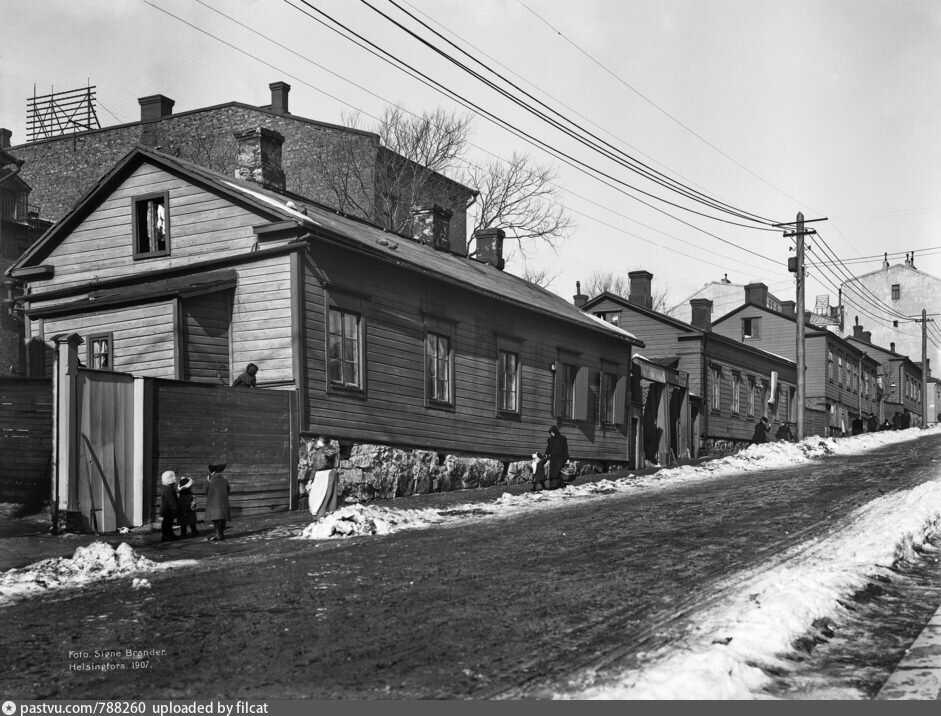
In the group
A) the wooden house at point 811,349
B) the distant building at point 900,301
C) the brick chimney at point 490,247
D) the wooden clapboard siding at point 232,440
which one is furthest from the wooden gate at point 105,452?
the distant building at point 900,301

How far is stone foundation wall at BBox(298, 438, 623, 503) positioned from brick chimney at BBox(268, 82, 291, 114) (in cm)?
2592

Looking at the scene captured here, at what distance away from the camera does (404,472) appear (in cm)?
2197

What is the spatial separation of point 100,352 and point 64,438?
593 centimetres

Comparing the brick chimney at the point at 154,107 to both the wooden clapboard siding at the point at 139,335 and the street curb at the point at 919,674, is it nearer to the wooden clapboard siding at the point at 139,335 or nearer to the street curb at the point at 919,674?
the wooden clapboard siding at the point at 139,335

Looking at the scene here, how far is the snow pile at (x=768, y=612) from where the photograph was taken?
588 cm

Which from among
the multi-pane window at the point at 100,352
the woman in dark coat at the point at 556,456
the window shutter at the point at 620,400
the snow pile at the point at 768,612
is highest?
the multi-pane window at the point at 100,352

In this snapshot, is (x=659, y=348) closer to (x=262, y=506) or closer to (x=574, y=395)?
(x=574, y=395)

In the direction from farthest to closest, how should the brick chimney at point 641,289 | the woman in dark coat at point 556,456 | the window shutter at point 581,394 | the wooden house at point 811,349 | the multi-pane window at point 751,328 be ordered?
the multi-pane window at point 751,328 < the wooden house at point 811,349 < the brick chimney at point 641,289 < the window shutter at point 581,394 < the woman in dark coat at point 556,456

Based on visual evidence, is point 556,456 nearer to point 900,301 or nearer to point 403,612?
point 403,612

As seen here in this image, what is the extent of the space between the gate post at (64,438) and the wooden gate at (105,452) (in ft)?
0.32

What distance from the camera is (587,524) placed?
580 inches

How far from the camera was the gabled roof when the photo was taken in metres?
19.8

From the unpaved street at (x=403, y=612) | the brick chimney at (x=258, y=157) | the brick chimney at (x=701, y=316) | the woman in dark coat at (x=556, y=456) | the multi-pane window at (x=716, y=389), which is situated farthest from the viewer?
the brick chimney at (x=701, y=316)

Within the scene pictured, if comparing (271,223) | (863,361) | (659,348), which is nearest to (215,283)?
(271,223)
